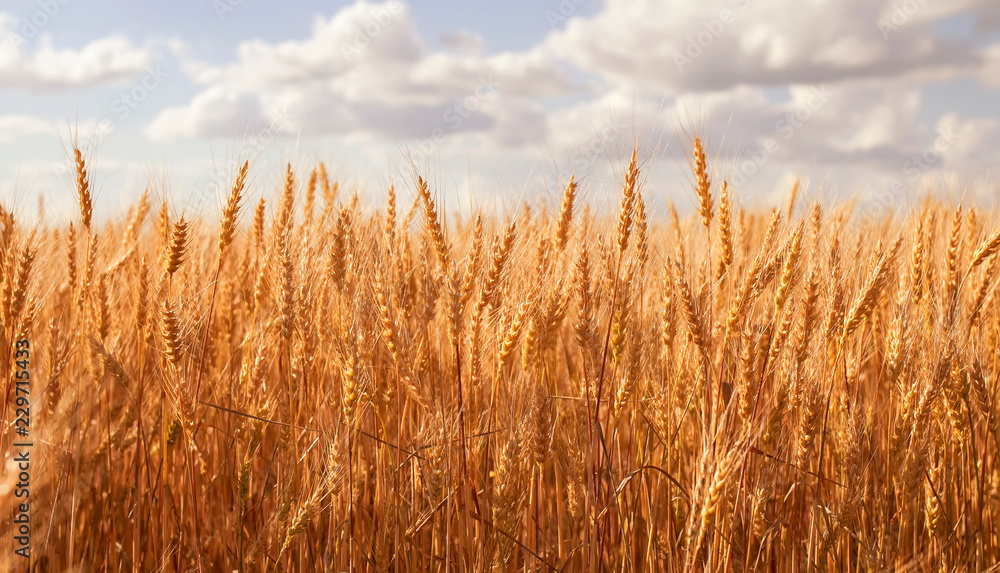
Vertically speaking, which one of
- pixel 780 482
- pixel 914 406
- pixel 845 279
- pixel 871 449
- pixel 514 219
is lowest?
pixel 780 482

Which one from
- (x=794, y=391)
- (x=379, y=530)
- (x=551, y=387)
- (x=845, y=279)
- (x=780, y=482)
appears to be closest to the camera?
(x=794, y=391)

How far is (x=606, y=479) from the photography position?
2109 millimetres

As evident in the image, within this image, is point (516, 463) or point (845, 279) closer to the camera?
point (516, 463)

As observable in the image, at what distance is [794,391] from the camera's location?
6.37 feet

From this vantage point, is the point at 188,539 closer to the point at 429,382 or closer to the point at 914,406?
the point at 429,382

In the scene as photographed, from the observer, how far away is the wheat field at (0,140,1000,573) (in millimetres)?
1842

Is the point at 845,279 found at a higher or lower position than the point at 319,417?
higher

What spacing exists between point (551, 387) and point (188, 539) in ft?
4.86

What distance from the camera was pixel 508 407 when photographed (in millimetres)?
1967

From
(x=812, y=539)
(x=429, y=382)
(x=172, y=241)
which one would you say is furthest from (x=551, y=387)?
(x=172, y=241)

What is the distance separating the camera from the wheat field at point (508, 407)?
1842mm

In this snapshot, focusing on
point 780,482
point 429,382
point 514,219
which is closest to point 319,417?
point 429,382

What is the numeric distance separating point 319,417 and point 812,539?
5.15 feet

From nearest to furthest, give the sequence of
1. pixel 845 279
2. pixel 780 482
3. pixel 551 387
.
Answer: pixel 845 279 < pixel 780 482 < pixel 551 387
